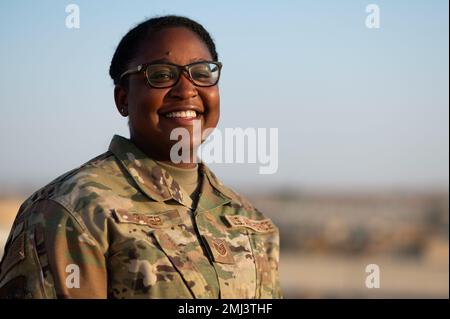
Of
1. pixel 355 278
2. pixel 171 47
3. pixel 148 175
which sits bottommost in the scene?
pixel 355 278

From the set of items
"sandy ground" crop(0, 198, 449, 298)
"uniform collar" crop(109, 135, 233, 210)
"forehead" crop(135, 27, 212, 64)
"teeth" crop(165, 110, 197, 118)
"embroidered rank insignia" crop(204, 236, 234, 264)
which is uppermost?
"forehead" crop(135, 27, 212, 64)

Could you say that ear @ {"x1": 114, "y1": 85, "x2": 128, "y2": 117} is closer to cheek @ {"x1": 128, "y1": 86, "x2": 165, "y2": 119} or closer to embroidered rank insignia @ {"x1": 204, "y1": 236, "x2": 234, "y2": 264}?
cheek @ {"x1": 128, "y1": 86, "x2": 165, "y2": 119}

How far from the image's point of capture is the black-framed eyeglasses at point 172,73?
3.50m

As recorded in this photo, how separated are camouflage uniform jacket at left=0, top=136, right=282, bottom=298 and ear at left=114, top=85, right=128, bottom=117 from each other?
0.15m

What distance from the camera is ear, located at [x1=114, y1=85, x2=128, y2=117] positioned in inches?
146

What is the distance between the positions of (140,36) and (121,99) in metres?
0.31

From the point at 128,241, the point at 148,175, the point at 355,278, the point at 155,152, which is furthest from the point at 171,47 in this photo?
the point at 355,278

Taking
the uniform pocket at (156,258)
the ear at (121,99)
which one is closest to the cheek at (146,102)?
the ear at (121,99)

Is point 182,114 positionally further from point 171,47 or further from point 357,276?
point 357,276

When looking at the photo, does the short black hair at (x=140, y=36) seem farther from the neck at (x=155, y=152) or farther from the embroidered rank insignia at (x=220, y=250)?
the embroidered rank insignia at (x=220, y=250)

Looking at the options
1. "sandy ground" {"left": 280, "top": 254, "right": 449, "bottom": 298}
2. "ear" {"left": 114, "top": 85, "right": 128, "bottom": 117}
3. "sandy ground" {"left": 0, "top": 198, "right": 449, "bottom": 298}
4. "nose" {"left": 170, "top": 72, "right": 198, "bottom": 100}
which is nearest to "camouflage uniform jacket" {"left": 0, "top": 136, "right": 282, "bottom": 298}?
"ear" {"left": 114, "top": 85, "right": 128, "bottom": 117}

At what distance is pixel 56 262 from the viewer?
3.02 meters
